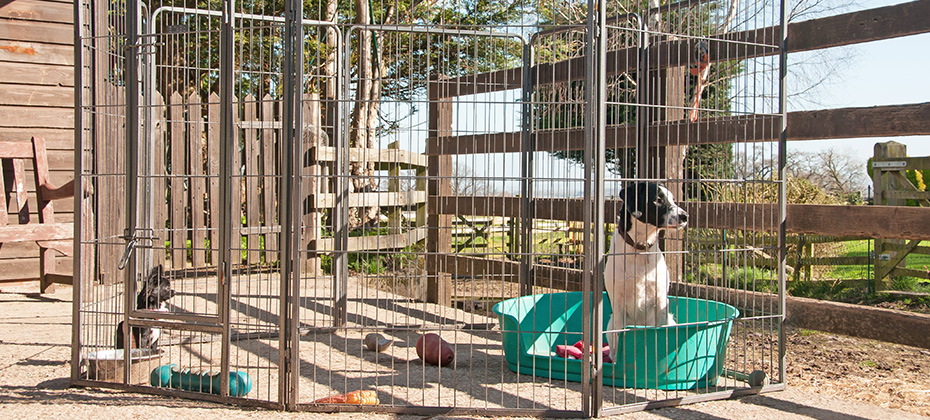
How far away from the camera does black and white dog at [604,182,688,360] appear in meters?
3.58

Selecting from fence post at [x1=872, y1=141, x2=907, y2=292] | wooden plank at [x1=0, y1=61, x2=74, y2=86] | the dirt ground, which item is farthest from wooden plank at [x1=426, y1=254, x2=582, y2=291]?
wooden plank at [x1=0, y1=61, x2=74, y2=86]

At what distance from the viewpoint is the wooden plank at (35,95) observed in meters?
7.12

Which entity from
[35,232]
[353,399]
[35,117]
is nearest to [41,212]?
[35,232]

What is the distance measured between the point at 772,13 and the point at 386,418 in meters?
3.10

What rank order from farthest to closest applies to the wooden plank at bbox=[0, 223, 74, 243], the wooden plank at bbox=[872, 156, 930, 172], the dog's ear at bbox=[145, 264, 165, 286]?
the wooden plank at bbox=[872, 156, 930, 172] < the wooden plank at bbox=[0, 223, 74, 243] < the dog's ear at bbox=[145, 264, 165, 286]

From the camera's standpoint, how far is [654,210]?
358 cm

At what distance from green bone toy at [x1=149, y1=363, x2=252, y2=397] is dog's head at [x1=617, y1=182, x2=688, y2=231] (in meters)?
2.17

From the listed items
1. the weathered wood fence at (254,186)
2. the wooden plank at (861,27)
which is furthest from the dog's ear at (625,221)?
the weathered wood fence at (254,186)

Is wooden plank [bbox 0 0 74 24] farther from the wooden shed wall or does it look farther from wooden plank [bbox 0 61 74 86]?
wooden plank [bbox 0 61 74 86]

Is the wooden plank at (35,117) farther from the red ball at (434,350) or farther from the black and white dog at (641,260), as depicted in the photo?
the black and white dog at (641,260)

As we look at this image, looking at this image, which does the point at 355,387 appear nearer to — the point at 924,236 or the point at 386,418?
the point at 386,418

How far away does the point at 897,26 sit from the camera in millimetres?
3633

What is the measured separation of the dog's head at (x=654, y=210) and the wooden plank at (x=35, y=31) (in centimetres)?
675

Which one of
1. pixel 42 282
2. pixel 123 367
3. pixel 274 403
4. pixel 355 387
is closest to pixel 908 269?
pixel 355 387
